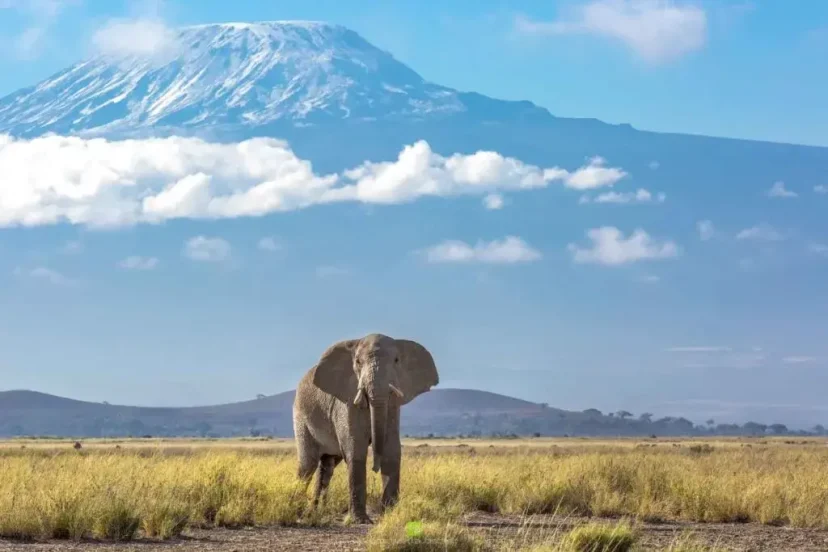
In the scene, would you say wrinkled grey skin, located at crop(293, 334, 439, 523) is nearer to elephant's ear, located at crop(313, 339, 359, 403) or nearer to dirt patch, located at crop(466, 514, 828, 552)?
elephant's ear, located at crop(313, 339, 359, 403)

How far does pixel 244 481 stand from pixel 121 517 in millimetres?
4349

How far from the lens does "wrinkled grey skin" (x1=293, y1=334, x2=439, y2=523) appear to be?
19.6m

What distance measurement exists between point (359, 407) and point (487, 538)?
3.89 m

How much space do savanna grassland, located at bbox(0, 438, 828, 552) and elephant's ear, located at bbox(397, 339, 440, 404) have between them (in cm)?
171

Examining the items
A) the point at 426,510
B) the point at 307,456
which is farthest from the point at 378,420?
the point at 307,456

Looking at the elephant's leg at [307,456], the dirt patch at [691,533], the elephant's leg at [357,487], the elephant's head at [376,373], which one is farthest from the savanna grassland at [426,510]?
the elephant's head at [376,373]

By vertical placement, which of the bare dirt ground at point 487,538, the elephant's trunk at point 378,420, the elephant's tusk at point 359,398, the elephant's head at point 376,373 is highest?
the elephant's head at point 376,373

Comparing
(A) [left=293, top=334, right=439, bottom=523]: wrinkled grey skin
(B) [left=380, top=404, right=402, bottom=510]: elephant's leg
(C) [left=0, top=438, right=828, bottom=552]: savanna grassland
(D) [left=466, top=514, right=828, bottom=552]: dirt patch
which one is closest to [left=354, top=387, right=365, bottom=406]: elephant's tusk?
(A) [left=293, top=334, right=439, bottom=523]: wrinkled grey skin

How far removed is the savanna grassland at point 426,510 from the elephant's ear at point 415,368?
1714 millimetres

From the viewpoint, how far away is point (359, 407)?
20.0m

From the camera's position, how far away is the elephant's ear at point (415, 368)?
20.9 meters

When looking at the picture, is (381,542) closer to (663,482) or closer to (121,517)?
A: (121,517)

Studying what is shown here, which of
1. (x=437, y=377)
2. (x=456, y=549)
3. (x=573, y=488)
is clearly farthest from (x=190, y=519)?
(x=573, y=488)

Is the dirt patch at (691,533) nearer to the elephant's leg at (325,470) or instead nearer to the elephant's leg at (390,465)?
the elephant's leg at (390,465)
